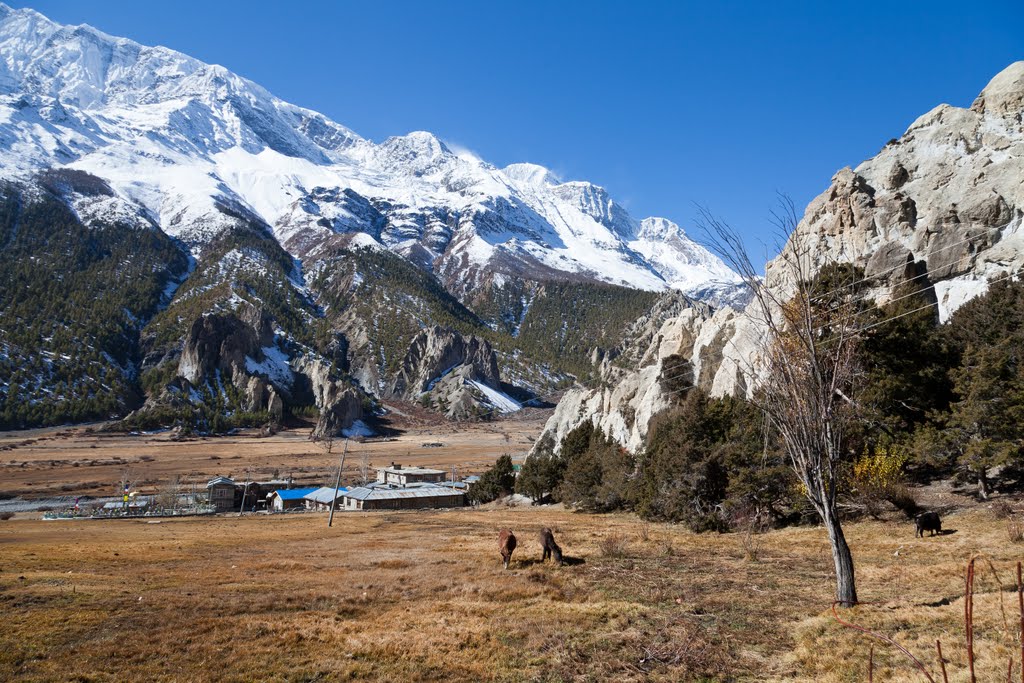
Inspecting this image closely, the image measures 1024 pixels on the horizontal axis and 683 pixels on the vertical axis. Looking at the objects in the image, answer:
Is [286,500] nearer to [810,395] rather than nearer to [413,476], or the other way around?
[413,476]

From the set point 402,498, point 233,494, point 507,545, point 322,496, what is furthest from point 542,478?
point 233,494

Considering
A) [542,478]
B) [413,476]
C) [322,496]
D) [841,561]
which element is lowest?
[322,496]

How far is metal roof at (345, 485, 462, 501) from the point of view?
66.8 metres

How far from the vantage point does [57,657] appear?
35.0 ft

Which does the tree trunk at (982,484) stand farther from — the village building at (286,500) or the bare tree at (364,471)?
the bare tree at (364,471)

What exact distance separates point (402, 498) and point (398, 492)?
5.34ft

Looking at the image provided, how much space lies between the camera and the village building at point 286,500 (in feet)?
230

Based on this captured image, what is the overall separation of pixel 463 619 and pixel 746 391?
3182cm

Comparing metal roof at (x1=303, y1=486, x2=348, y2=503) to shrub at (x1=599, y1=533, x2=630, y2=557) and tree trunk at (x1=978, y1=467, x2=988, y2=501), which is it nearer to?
shrub at (x1=599, y1=533, x2=630, y2=557)

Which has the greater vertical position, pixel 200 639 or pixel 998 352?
pixel 998 352

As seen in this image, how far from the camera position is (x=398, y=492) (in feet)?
228

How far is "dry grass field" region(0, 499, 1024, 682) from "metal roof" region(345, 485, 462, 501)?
43258 mm

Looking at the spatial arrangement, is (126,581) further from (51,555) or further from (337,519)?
(337,519)

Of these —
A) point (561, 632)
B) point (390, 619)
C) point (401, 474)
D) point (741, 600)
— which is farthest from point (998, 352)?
point (401, 474)
